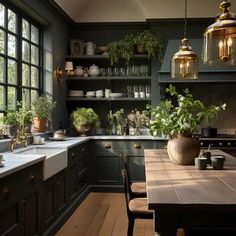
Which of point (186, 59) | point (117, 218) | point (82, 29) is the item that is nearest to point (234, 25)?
point (186, 59)

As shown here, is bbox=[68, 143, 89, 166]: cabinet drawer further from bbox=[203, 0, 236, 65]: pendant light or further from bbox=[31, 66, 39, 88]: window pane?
bbox=[203, 0, 236, 65]: pendant light

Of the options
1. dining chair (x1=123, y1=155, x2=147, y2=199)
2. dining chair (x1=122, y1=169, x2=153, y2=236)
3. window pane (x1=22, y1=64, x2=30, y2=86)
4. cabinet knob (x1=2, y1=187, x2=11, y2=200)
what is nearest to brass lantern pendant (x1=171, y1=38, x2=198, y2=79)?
dining chair (x1=123, y1=155, x2=147, y2=199)

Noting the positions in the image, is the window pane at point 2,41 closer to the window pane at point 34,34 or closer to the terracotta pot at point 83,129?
the window pane at point 34,34

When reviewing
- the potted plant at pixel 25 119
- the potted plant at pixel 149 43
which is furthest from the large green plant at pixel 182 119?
the potted plant at pixel 149 43

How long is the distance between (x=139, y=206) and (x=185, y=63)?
1.43 m

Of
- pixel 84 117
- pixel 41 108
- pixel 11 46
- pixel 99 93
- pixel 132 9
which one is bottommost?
pixel 84 117

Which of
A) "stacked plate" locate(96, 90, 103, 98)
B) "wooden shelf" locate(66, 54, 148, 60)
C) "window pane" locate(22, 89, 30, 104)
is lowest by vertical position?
"window pane" locate(22, 89, 30, 104)

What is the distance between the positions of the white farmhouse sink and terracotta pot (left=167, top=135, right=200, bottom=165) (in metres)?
1.14

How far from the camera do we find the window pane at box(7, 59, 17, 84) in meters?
4.74

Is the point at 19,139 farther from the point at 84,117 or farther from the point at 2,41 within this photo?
the point at 84,117

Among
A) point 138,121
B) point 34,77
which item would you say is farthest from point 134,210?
point 138,121

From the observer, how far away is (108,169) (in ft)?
20.1

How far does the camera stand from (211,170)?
10.5 ft

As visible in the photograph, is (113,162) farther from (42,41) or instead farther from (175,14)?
(175,14)
